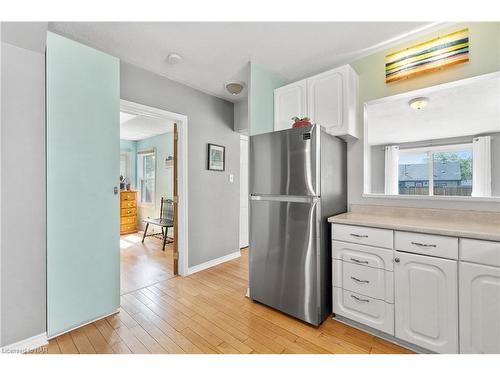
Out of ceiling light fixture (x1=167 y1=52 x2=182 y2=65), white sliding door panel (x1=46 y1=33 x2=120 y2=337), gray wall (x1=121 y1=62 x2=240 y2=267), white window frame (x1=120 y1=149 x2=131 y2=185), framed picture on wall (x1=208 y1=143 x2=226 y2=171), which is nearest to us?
white sliding door panel (x1=46 y1=33 x2=120 y2=337)

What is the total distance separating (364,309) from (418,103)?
5.83 feet

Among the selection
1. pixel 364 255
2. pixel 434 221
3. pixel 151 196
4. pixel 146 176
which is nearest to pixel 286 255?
pixel 364 255

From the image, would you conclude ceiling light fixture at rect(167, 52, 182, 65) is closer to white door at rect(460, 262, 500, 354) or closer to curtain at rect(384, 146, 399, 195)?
curtain at rect(384, 146, 399, 195)

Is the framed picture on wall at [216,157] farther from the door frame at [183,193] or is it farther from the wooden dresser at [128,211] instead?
the wooden dresser at [128,211]

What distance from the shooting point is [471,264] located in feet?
4.14

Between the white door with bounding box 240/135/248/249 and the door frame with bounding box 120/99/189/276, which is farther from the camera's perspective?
the white door with bounding box 240/135/248/249

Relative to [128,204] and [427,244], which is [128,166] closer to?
[128,204]

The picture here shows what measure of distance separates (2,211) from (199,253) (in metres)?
1.93

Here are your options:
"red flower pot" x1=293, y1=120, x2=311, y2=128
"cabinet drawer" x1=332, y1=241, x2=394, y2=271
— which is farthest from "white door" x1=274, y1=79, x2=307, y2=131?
"cabinet drawer" x1=332, y1=241, x2=394, y2=271

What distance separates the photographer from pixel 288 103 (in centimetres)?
241

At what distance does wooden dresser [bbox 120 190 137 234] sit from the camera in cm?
514

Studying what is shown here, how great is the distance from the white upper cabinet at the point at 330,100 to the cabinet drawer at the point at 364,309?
1.37 meters

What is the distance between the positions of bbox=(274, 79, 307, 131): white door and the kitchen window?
3.92 metres

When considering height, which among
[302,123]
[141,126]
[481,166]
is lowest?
[481,166]
